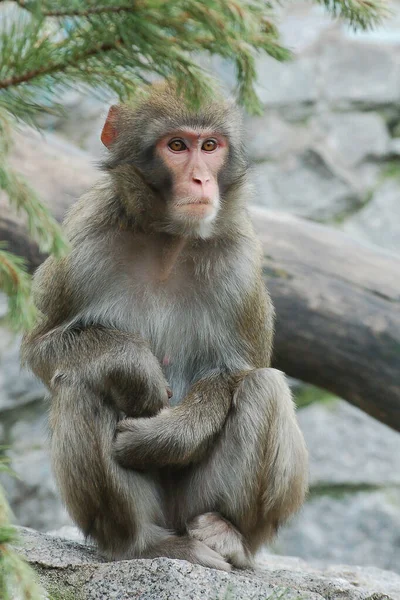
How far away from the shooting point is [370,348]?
645cm

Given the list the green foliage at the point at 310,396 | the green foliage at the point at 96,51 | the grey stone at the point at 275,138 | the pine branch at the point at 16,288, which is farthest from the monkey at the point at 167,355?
the grey stone at the point at 275,138

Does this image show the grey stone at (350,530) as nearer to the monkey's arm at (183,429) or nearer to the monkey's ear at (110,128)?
the monkey's arm at (183,429)

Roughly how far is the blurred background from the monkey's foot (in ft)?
19.4

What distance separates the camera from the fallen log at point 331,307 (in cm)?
646

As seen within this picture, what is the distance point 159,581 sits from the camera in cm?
388

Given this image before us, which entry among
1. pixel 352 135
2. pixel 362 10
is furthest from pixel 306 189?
pixel 362 10

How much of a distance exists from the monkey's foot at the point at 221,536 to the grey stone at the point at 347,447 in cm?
610

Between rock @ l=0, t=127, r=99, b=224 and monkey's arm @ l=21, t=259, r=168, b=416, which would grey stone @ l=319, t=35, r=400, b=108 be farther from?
monkey's arm @ l=21, t=259, r=168, b=416

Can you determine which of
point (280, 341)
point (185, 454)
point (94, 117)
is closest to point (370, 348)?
point (280, 341)

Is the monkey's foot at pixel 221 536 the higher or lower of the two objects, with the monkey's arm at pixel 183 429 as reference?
lower

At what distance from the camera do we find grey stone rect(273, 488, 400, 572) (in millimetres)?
10164

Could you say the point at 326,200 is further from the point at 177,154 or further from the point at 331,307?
the point at 177,154

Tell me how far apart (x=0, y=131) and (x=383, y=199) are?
1000 centimetres

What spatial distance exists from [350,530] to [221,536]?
617cm
